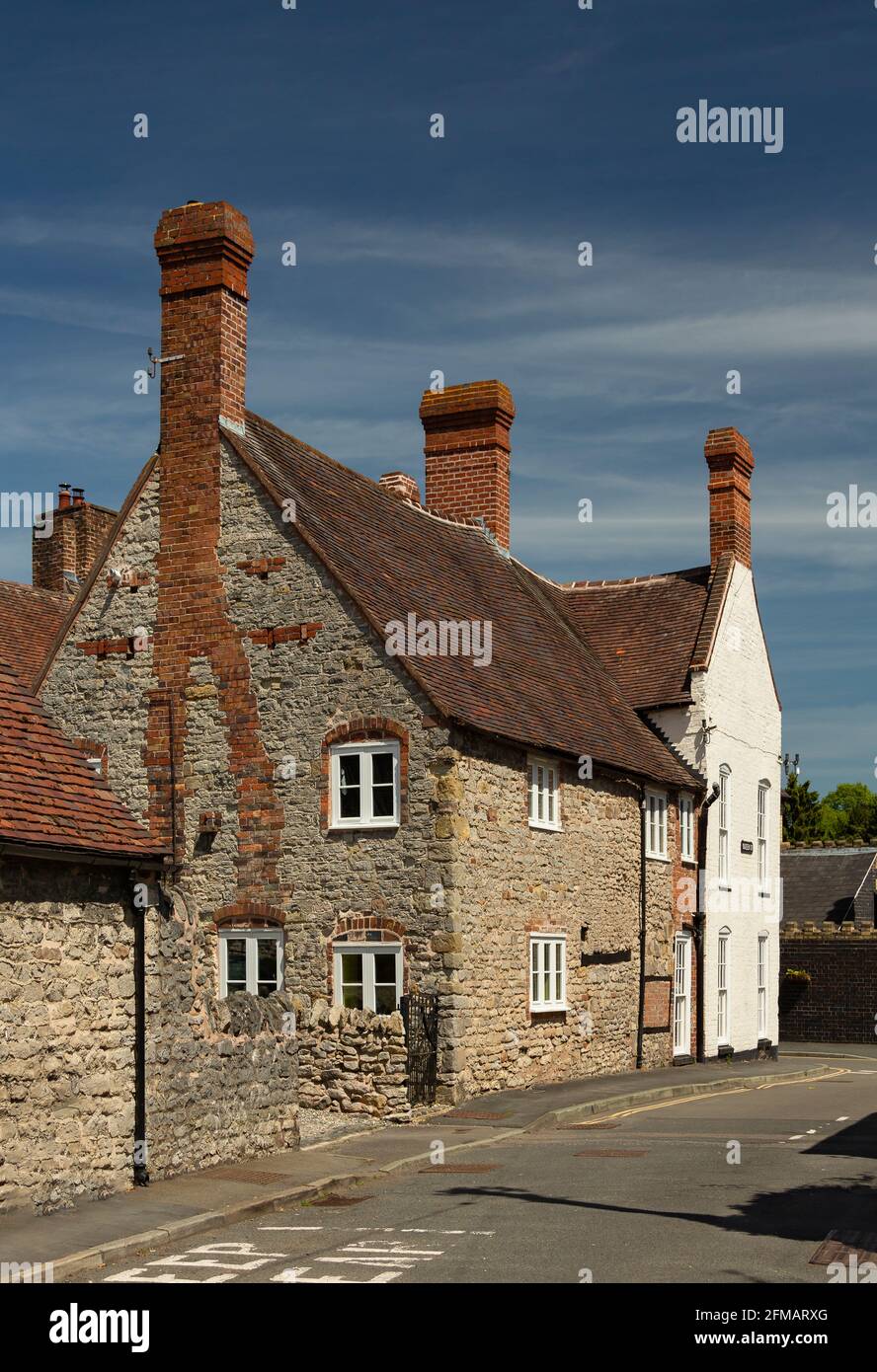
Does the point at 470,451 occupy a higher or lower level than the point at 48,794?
higher

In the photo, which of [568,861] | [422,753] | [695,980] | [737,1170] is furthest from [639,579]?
[737,1170]

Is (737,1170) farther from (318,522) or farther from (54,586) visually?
(54,586)

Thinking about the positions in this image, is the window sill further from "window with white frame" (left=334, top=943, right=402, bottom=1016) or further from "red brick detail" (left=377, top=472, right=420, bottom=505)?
"red brick detail" (left=377, top=472, right=420, bottom=505)

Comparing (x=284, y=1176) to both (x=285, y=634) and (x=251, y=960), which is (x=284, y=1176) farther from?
(x=285, y=634)

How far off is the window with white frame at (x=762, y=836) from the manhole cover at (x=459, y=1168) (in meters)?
19.6

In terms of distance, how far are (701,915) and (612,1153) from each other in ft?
48.3

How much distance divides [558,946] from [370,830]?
4304 mm

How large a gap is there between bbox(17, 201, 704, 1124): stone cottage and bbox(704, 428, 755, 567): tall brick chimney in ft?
29.6

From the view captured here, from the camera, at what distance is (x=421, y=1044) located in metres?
20.1

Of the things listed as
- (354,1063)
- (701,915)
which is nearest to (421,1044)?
A: (354,1063)

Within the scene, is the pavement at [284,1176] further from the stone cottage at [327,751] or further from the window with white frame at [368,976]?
the window with white frame at [368,976]

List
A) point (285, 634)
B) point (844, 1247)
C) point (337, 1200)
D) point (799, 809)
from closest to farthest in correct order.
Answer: point (844, 1247) → point (337, 1200) → point (285, 634) → point (799, 809)

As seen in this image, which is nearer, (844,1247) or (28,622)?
(844,1247)

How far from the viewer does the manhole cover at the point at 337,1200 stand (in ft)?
43.4
